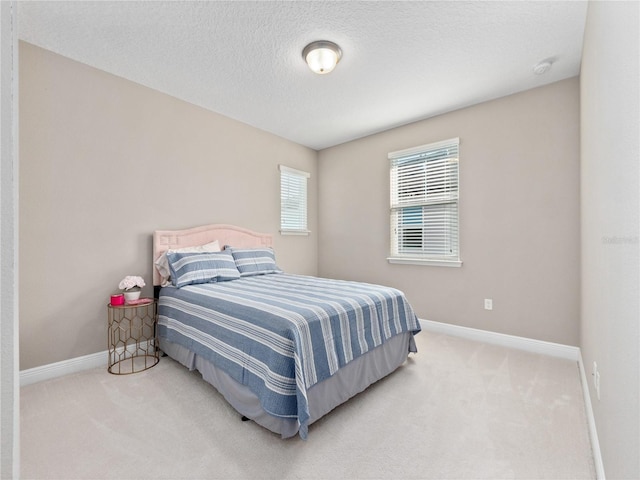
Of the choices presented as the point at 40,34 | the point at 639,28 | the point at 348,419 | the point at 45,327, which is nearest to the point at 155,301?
the point at 45,327

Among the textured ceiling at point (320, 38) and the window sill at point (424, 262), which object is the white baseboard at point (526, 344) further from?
the textured ceiling at point (320, 38)

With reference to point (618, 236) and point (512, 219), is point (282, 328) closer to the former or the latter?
point (618, 236)

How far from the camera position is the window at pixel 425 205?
11.6 ft

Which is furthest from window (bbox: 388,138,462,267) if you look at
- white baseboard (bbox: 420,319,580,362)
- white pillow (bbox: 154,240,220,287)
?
white pillow (bbox: 154,240,220,287)

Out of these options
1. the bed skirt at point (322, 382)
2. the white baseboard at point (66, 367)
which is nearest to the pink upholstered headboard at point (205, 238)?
the white baseboard at point (66, 367)

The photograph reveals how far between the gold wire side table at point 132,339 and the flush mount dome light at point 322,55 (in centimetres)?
254

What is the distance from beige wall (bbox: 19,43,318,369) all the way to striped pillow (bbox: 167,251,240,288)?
0.43m

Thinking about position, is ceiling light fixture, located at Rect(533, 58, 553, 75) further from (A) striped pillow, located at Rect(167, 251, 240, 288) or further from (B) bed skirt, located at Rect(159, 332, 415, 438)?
(A) striped pillow, located at Rect(167, 251, 240, 288)

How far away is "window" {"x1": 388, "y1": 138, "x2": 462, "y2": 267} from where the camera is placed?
3543 mm

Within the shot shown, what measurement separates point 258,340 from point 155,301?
1669 millimetres

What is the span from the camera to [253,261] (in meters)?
3.47

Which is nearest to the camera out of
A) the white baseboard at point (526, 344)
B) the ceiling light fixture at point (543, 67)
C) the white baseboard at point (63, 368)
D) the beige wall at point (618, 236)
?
the beige wall at point (618, 236)

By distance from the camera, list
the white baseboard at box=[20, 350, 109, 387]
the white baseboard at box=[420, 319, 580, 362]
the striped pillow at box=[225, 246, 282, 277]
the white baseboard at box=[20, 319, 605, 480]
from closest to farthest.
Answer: the white baseboard at box=[20, 319, 605, 480], the white baseboard at box=[20, 350, 109, 387], the white baseboard at box=[420, 319, 580, 362], the striped pillow at box=[225, 246, 282, 277]

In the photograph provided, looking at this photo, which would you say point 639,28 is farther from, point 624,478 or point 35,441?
point 35,441
